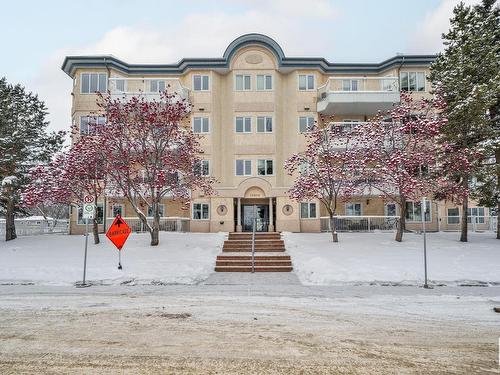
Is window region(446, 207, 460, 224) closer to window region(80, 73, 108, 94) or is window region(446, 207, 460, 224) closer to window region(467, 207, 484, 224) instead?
window region(467, 207, 484, 224)

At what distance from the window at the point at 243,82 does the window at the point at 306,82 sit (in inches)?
151

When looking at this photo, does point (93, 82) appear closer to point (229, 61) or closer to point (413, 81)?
point (229, 61)

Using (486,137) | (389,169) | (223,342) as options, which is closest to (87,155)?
(389,169)

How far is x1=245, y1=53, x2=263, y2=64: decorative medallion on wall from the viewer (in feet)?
98.1

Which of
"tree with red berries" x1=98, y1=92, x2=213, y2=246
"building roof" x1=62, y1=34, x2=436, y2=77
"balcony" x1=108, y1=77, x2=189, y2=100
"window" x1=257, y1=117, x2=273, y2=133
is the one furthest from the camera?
"building roof" x1=62, y1=34, x2=436, y2=77

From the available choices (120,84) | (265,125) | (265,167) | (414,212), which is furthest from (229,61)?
(414,212)

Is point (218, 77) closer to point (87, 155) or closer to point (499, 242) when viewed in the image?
point (87, 155)

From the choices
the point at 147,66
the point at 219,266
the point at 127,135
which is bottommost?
the point at 219,266

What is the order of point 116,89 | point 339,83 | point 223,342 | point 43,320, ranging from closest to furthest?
point 223,342
point 43,320
point 116,89
point 339,83

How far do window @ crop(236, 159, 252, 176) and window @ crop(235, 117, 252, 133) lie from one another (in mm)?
2225

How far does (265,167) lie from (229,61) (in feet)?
27.3

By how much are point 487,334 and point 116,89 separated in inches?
1076

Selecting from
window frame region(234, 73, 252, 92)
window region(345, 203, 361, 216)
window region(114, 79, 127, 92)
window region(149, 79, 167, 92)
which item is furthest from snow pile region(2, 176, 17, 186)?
window region(345, 203, 361, 216)

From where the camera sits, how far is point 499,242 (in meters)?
21.1
